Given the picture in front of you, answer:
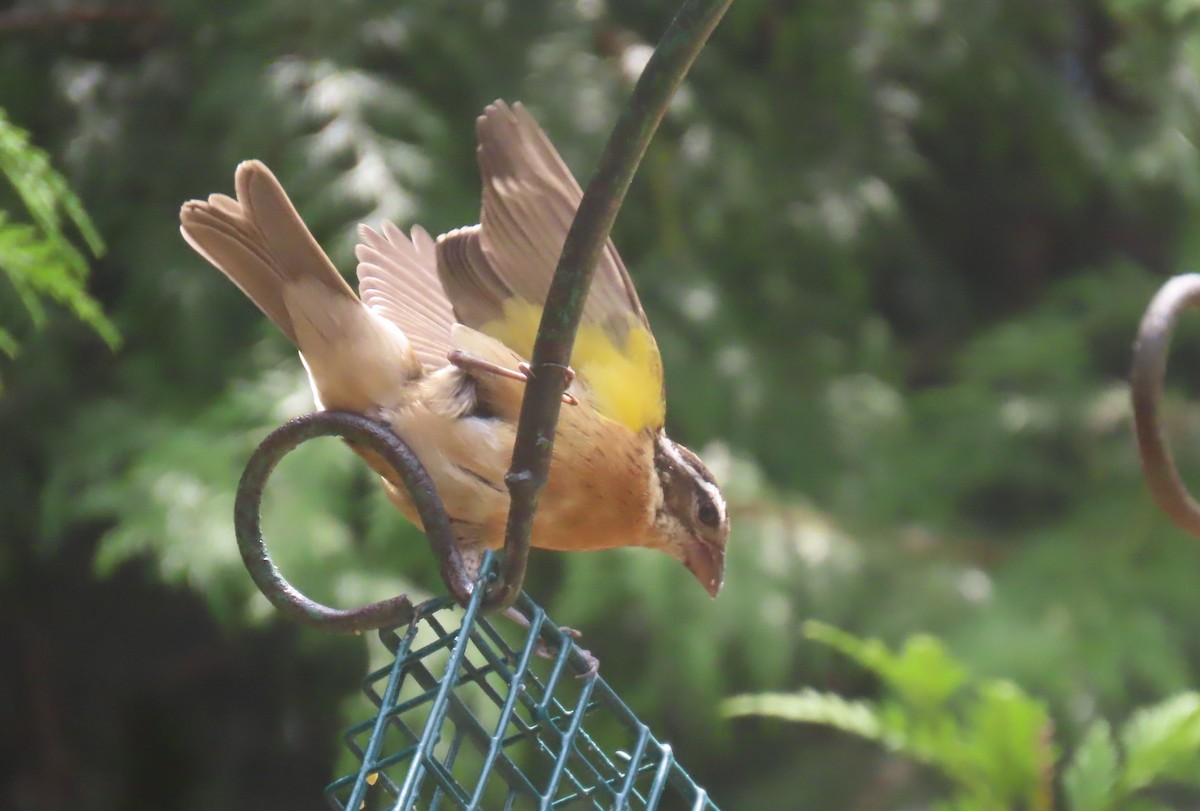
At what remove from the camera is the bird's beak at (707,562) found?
2.03m

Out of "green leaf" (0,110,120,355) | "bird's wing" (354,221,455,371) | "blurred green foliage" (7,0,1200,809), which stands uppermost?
"green leaf" (0,110,120,355)

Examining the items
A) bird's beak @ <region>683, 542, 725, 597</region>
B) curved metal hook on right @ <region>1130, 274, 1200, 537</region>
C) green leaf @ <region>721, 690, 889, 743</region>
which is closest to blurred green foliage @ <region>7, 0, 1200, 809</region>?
green leaf @ <region>721, 690, 889, 743</region>

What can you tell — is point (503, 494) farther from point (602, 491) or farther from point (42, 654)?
point (42, 654)

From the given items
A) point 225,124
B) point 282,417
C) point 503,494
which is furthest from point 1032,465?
point 503,494

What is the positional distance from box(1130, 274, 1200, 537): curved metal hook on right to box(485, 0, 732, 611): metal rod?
792mm

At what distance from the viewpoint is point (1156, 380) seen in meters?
1.68

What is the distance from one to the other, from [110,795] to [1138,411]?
3.24m

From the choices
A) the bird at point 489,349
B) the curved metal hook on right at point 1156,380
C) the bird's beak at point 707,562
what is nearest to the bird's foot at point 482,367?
the bird at point 489,349

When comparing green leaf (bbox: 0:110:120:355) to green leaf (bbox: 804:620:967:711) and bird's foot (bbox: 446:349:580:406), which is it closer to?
bird's foot (bbox: 446:349:580:406)

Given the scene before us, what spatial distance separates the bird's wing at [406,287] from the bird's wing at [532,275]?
0.19 m

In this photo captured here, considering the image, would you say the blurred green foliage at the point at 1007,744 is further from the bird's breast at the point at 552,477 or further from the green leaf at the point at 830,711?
the bird's breast at the point at 552,477

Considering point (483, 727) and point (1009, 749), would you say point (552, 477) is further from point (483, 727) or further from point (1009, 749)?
point (1009, 749)

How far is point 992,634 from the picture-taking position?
3430mm

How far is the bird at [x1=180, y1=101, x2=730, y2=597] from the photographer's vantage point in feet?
5.61
